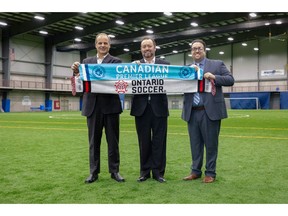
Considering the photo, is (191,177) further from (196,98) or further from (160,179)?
(196,98)

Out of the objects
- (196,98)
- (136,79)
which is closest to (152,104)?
(136,79)

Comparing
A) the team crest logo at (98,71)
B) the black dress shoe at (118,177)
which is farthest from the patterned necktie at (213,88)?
the black dress shoe at (118,177)

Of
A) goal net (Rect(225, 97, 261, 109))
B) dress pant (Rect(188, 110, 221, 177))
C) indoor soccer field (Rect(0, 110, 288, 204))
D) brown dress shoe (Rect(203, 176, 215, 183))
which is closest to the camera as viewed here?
indoor soccer field (Rect(0, 110, 288, 204))

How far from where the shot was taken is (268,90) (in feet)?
144

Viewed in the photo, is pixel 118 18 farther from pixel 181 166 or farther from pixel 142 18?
pixel 181 166

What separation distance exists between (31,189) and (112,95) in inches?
63.9

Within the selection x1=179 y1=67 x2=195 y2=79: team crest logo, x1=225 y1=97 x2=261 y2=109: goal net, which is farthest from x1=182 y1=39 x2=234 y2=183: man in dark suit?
x1=225 y1=97 x2=261 y2=109: goal net

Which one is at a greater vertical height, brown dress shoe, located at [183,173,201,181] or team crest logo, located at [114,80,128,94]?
team crest logo, located at [114,80,128,94]

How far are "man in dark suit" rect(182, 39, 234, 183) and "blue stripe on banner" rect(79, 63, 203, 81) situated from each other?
7.9 inches

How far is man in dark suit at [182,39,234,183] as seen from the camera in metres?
4.48

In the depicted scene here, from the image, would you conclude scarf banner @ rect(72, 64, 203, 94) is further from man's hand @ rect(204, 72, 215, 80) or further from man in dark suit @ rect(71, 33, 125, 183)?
man's hand @ rect(204, 72, 215, 80)

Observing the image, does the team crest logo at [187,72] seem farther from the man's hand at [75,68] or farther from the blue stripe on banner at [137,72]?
the man's hand at [75,68]

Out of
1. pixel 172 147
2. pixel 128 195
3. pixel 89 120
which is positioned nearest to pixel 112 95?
pixel 89 120

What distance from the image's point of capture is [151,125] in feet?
15.3
